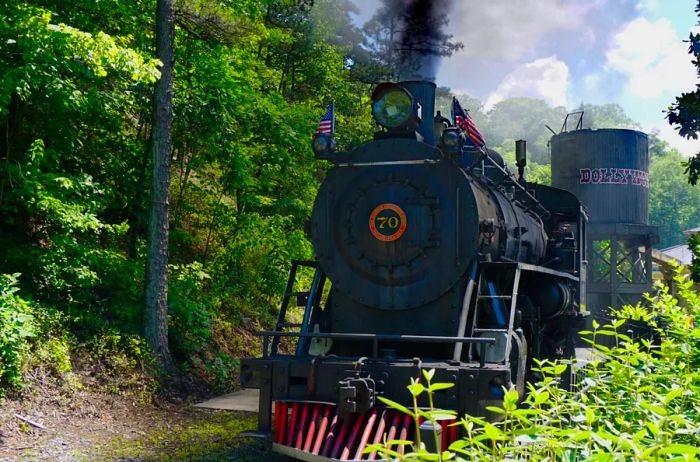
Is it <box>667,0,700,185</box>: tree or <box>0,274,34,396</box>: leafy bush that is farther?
<box>667,0,700,185</box>: tree

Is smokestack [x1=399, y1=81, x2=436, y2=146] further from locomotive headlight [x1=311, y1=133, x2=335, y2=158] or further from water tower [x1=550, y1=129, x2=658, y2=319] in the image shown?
water tower [x1=550, y1=129, x2=658, y2=319]

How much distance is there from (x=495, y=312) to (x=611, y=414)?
4085 mm

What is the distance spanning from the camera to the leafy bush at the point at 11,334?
6.91m

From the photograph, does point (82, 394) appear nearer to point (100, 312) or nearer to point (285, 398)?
point (100, 312)

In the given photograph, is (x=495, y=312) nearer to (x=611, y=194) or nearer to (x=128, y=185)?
(x=128, y=185)

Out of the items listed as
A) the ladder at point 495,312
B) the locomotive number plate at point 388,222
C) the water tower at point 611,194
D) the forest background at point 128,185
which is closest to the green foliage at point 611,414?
the ladder at point 495,312

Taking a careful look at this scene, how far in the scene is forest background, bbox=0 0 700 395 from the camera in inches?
305

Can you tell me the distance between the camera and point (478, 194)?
663 centimetres

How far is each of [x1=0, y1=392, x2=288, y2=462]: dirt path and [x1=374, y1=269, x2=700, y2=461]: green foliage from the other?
455 centimetres

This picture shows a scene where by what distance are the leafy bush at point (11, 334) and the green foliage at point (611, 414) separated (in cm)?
566

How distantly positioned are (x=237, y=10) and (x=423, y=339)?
7.01 metres

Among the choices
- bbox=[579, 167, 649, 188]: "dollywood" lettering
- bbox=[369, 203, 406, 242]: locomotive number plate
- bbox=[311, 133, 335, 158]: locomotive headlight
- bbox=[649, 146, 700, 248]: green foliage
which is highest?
bbox=[649, 146, 700, 248]: green foliage

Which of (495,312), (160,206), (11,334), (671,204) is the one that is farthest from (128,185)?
(671,204)

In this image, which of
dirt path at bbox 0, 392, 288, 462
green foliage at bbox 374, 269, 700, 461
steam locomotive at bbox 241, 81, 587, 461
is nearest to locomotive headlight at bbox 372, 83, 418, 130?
steam locomotive at bbox 241, 81, 587, 461
